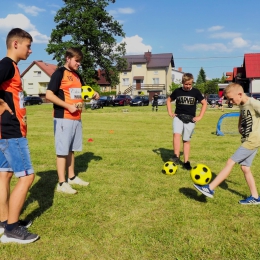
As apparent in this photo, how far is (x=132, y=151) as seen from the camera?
8250 millimetres

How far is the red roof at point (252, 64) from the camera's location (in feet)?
141

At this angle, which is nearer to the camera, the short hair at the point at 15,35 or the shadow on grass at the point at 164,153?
the short hair at the point at 15,35

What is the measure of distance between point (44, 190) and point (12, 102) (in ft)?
7.51

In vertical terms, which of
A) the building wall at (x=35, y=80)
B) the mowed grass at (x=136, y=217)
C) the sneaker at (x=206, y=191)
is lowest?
the mowed grass at (x=136, y=217)

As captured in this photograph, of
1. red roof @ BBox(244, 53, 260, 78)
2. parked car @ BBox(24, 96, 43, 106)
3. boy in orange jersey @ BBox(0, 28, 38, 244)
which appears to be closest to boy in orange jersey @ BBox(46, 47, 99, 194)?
boy in orange jersey @ BBox(0, 28, 38, 244)

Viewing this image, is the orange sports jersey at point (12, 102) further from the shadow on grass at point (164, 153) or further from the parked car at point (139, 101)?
the parked car at point (139, 101)

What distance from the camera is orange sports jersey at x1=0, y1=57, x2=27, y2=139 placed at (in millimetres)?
3023

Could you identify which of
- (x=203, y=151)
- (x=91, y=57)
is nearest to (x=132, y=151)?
(x=203, y=151)

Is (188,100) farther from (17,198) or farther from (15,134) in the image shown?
(17,198)

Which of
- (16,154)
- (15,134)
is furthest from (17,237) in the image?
(15,134)

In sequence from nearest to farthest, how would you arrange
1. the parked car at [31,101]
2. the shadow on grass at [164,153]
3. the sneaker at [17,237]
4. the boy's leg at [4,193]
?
the sneaker at [17,237] < the boy's leg at [4,193] < the shadow on grass at [164,153] < the parked car at [31,101]

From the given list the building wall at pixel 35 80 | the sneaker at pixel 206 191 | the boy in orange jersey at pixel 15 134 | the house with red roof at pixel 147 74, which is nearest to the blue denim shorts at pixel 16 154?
the boy in orange jersey at pixel 15 134

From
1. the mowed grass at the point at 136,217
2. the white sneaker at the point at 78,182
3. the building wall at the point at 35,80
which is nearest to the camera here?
the mowed grass at the point at 136,217

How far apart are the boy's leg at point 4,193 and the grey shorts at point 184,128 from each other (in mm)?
4124
